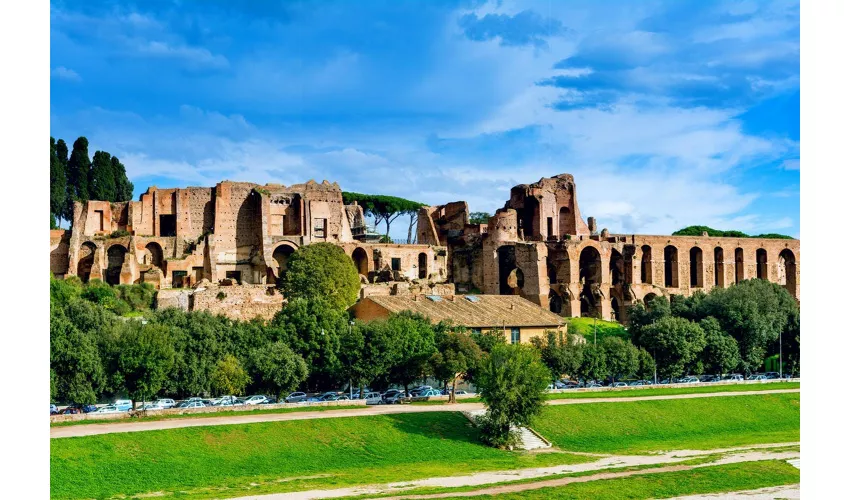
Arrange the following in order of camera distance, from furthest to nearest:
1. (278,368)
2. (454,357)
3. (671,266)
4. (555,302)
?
(671,266)
(555,302)
(454,357)
(278,368)

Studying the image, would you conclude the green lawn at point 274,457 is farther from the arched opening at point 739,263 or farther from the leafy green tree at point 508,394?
the arched opening at point 739,263

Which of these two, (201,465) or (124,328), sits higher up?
(124,328)

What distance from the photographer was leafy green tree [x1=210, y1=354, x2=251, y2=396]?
34375 millimetres

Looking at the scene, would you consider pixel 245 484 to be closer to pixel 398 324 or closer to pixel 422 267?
pixel 398 324

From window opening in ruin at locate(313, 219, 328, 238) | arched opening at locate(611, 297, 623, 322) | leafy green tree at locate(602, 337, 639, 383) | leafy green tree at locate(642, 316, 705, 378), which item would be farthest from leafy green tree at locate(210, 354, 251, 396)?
arched opening at locate(611, 297, 623, 322)

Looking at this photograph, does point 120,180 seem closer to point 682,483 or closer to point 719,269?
point 719,269

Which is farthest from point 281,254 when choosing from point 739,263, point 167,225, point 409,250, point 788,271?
point 788,271

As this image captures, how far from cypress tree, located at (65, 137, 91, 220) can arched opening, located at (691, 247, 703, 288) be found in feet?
148

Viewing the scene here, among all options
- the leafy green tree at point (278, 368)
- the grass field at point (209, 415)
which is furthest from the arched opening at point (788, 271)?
the leafy green tree at point (278, 368)

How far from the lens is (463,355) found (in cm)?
3812

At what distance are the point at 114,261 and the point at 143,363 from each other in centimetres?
2458

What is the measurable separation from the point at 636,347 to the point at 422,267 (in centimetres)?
2049

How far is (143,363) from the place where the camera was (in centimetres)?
3228

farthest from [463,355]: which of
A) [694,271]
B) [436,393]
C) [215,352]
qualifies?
[694,271]
